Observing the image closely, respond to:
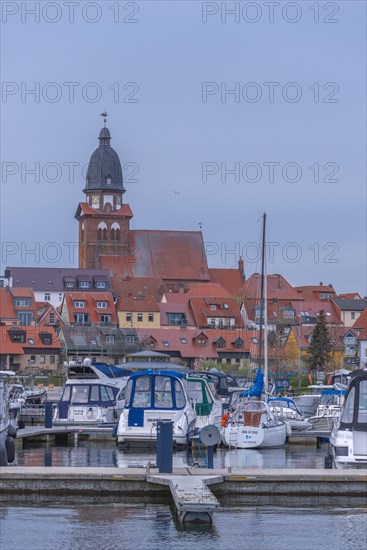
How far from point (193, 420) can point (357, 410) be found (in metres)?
13.6

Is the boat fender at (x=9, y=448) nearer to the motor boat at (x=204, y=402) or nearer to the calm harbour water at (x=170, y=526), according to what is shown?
the calm harbour water at (x=170, y=526)

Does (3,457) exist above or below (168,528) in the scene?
above

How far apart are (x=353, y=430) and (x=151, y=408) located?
12524mm

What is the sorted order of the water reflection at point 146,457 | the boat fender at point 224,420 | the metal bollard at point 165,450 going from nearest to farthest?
the metal bollard at point 165,450
the water reflection at point 146,457
the boat fender at point 224,420

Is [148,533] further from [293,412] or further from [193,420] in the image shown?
[293,412]

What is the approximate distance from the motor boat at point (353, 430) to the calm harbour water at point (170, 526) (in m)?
2.56

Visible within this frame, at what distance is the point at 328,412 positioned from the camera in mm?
56719

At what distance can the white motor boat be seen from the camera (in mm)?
45438

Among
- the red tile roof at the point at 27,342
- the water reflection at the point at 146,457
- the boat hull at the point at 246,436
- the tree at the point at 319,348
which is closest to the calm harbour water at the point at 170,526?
the water reflection at the point at 146,457

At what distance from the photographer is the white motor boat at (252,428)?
4544 cm

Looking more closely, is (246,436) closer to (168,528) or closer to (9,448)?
(9,448)

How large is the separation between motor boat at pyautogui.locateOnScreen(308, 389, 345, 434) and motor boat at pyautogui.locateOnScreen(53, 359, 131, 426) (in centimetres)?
822

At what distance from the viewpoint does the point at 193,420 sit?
45.0 meters

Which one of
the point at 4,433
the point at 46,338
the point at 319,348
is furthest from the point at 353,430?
the point at 46,338
